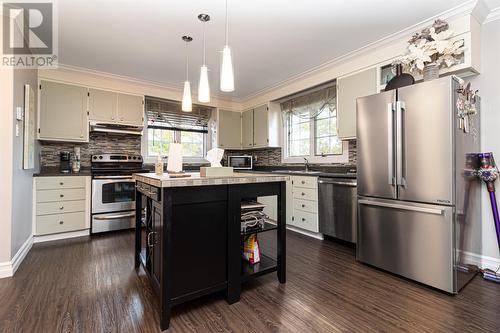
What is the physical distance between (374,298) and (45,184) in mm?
3863

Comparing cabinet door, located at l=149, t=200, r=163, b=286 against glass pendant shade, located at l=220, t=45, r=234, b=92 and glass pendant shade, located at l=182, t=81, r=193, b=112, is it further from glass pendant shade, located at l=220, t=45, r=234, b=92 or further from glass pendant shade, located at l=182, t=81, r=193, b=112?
glass pendant shade, located at l=182, t=81, r=193, b=112

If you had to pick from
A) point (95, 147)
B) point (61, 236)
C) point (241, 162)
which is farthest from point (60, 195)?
point (241, 162)

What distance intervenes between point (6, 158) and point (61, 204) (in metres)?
1.26

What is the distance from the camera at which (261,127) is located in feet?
15.6

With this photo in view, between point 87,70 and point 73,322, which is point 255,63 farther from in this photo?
point 73,322

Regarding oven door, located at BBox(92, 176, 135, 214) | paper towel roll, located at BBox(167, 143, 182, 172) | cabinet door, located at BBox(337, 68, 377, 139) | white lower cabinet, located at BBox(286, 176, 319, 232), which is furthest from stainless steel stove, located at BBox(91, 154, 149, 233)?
cabinet door, located at BBox(337, 68, 377, 139)

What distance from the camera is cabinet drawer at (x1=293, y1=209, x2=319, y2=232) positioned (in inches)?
133

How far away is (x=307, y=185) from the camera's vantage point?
3.47 meters

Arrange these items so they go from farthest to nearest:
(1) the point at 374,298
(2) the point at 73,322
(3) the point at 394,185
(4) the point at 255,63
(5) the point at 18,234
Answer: (4) the point at 255,63 → (5) the point at 18,234 → (3) the point at 394,185 → (1) the point at 374,298 → (2) the point at 73,322

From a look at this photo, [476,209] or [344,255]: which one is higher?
[476,209]

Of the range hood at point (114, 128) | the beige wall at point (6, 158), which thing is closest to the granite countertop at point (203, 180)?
the beige wall at point (6, 158)

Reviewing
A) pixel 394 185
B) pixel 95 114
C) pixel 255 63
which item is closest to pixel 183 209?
pixel 394 185

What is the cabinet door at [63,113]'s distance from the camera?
341 cm

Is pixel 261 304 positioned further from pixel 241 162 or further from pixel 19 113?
pixel 241 162
